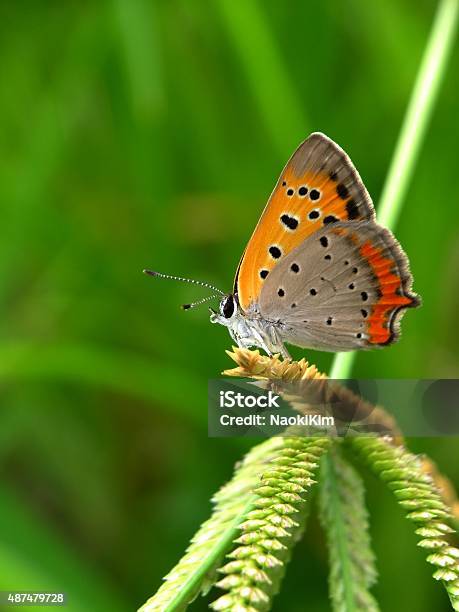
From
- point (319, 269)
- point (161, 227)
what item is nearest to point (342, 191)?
point (319, 269)

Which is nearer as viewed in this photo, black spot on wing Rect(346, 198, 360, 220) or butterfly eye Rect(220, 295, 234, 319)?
black spot on wing Rect(346, 198, 360, 220)

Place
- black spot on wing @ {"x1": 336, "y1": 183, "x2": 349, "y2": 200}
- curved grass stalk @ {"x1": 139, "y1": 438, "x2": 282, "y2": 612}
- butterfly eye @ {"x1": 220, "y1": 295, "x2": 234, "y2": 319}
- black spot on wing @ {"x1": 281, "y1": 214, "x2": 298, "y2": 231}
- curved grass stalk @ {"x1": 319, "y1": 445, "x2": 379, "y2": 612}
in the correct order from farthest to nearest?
butterfly eye @ {"x1": 220, "y1": 295, "x2": 234, "y2": 319}
black spot on wing @ {"x1": 281, "y1": 214, "x2": 298, "y2": 231}
black spot on wing @ {"x1": 336, "y1": 183, "x2": 349, "y2": 200}
curved grass stalk @ {"x1": 319, "y1": 445, "x2": 379, "y2": 612}
curved grass stalk @ {"x1": 139, "y1": 438, "x2": 282, "y2": 612}

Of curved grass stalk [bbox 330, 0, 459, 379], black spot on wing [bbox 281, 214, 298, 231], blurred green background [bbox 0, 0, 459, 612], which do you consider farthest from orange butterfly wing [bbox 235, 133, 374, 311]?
blurred green background [bbox 0, 0, 459, 612]

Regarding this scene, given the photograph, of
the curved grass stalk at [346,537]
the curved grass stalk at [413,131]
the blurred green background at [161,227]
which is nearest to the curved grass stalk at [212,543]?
the curved grass stalk at [346,537]

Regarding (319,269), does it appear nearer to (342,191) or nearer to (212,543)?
(342,191)

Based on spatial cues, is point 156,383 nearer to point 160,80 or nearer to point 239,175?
point 239,175

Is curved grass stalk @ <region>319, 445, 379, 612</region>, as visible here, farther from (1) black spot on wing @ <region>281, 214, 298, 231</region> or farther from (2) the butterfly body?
(1) black spot on wing @ <region>281, 214, 298, 231</region>

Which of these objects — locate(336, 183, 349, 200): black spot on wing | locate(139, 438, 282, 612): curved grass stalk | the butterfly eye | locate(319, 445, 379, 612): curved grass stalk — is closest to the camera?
locate(139, 438, 282, 612): curved grass stalk
